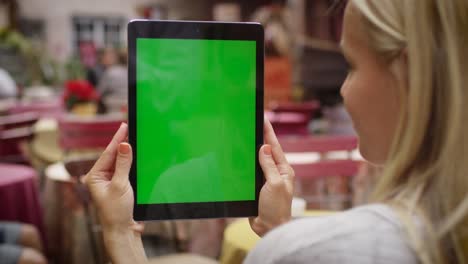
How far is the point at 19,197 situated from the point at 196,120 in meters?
2.30

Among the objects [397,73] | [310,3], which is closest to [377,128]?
[397,73]

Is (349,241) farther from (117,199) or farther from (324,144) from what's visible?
(324,144)

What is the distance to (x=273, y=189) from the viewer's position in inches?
35.7

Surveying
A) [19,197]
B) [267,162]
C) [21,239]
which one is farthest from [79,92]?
[267,162]

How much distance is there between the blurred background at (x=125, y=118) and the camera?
65.8 inches

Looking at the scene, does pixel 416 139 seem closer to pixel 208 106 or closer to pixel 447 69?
pixel 447 69

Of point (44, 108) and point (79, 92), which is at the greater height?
point (79, 92)

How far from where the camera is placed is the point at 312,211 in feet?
7.26

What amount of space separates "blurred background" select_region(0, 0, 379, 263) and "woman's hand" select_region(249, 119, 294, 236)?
10cm

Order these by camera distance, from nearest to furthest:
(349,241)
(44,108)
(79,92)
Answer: (349,241) → (79,92) → (44,108)

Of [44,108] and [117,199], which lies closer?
[117,199]

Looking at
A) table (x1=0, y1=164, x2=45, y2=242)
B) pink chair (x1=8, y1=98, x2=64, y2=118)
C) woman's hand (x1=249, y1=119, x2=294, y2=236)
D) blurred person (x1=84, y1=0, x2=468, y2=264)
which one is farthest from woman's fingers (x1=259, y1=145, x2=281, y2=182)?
pink chair (x1=8, y1=98, x2=64, y2=118)

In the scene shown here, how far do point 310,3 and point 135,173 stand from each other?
22.0 ft

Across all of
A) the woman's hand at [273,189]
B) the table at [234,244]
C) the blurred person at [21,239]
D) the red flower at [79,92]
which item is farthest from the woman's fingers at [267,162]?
the red flower at [79,92]
